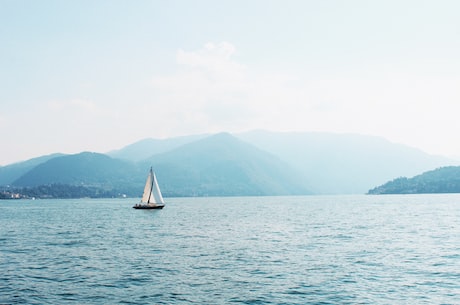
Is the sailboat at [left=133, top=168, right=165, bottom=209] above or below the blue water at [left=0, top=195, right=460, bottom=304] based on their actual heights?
above

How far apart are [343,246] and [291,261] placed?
15.2 meters

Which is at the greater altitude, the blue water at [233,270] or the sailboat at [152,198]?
the sailboat at [152,198]

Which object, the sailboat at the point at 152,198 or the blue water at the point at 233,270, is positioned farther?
the sailboat at the point at 152,198

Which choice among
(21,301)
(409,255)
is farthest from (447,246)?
(21,301)

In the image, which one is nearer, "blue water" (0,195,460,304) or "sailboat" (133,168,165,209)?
"blue water" (0,195,460,304)

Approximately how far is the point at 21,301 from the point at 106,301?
662 cm

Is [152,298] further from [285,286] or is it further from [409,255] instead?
[409,255]

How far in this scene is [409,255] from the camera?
5259cm

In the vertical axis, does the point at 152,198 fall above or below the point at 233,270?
above

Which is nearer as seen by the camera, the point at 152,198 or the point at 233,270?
the point at 233,270

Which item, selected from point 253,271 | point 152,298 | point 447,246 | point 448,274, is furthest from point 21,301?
point 447,246

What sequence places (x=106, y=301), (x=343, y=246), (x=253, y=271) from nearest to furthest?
(x=106, y=301)
(x=253, y=271)
(x=343, y=246)

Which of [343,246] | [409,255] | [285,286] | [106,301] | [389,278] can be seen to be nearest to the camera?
A: [106,301]

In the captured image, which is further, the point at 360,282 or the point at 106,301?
the point at 360,282
